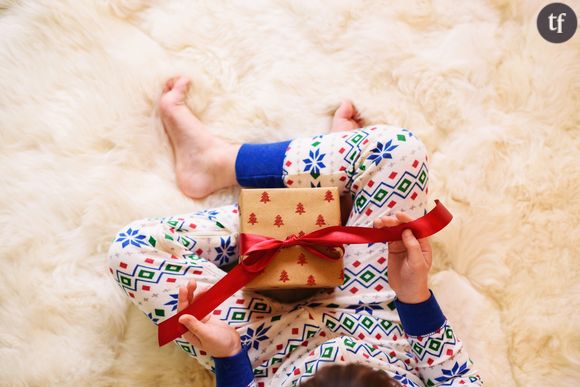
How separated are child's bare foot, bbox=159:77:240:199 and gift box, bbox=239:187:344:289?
16 cm

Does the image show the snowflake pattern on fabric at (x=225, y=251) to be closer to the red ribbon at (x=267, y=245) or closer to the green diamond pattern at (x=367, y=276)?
the red ribbon at (x=267, y=245)

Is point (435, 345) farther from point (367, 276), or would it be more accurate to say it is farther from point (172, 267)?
point (172, 267)

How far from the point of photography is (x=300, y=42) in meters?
1.04

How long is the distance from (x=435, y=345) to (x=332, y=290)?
171 mm

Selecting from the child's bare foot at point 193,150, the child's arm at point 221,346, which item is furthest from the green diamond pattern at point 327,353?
the child's bare foot at point 193,150

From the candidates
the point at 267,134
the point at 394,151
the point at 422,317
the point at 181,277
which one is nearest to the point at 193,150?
the point at 267,134

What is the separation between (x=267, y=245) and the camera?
78cm

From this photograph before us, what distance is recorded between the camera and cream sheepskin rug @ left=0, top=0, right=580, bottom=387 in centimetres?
91

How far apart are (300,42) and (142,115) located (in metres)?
0.31

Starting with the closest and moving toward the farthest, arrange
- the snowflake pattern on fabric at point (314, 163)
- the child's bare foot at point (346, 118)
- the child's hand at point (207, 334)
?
the child's hand at point (207, 334), the snowflake pattern on fabric at point (314, 163), the child's bare foot at point (346, 118)

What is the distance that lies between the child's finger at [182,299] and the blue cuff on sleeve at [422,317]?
0.98 ft

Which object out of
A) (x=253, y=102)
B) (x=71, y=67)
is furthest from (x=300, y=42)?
(x=71, y=67)

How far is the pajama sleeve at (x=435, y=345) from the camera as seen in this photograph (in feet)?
2.60

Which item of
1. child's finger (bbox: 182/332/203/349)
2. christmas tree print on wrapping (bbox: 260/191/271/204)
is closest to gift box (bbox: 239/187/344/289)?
christmas tree print on wrapping (bbox: 260/191/271/204)
